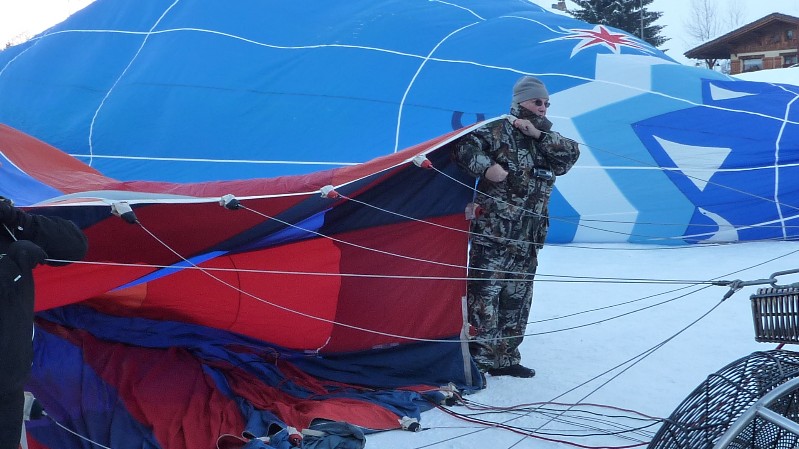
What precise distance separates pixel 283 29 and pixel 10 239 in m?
5.31

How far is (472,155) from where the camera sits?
11.4 feet

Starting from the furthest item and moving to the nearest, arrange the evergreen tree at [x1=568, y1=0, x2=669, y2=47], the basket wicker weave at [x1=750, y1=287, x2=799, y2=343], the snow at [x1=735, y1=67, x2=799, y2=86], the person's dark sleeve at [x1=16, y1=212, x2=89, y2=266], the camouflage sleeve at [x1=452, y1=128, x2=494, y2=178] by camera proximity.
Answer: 1. the evergreen tree at [x1=568, y1=0, x2=669, y2=47]
2. the snow at [x1=735, y1=67, x2=799, y2=86]
3. the camouflage sleeve at [x1=452, y1=128, x2=494, y2=178]
4. the person's dark sleeve at [x1=16, y1=212, x2=89, y2=266]
5. the basket wicker weave at [x1=750, y1=287, x2=799, y2=343]

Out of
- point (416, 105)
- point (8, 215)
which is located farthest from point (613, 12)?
point (8, 215)

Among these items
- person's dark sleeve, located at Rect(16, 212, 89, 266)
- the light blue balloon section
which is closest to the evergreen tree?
the light blue balloon section

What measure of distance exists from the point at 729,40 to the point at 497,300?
70.2ft

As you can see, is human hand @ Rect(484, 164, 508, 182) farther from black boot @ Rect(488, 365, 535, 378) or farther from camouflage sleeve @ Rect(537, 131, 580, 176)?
black boot @ Rect(488, 365, 535, 378)

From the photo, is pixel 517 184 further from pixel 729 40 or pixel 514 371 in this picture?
pixel 729 40

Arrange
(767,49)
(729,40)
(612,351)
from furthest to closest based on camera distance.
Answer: (729,40)
(767,49)
(612,351)

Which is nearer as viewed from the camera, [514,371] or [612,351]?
[514,371]

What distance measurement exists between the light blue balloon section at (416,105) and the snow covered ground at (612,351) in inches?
16.4

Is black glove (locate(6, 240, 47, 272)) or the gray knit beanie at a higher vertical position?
the gray knit beanie

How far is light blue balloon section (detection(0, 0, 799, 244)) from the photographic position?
622cm

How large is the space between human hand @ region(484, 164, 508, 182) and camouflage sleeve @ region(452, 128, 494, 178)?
21 millimetres

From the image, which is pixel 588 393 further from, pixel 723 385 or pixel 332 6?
pixel 332 6
